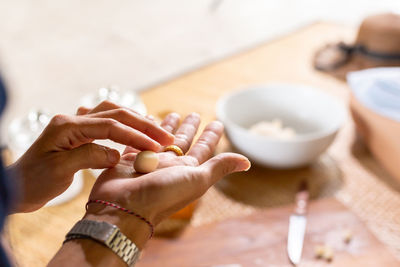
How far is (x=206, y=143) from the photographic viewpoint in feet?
2.13

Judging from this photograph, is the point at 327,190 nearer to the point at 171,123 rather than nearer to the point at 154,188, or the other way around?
the point at 171,123

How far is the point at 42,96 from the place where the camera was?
170cm

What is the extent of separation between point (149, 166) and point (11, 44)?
1.48 meters

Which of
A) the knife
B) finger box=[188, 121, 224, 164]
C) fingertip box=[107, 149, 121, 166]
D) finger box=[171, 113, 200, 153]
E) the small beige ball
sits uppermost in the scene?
fingertip box=[107, 149, 121, 166]

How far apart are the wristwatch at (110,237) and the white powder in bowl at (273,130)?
484 mm

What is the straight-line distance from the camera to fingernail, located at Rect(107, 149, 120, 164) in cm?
58

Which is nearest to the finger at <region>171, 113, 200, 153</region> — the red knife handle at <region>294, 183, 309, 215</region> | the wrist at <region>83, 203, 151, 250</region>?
the wrist at <region>83, 203, 151, 250</region>

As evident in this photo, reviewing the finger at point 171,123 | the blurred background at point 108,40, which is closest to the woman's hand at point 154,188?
the finger at point 171,123

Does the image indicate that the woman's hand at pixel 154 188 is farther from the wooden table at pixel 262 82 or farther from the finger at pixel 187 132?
the wooden table at pixel 262 82

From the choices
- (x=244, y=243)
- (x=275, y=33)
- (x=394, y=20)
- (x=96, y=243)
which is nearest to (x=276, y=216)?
(x=244, y=243)

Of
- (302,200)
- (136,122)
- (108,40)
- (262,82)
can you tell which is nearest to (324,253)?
(302,200)

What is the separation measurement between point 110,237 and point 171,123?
275mm

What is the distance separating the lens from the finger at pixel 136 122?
58 centimetres

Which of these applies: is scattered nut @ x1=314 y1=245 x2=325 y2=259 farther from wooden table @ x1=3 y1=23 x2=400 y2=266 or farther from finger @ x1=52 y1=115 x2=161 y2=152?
finger @ x1=52 y1=115 x2=161 y2=152
